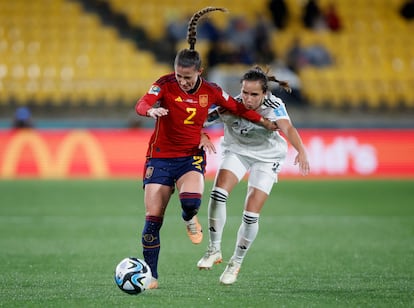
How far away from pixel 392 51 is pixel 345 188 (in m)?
8.35

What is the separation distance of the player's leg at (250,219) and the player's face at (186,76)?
125cm

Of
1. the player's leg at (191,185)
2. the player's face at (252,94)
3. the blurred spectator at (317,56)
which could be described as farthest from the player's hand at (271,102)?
the blurred spectator at (317,56)

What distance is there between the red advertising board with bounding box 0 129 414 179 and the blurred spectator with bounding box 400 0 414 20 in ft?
23.4

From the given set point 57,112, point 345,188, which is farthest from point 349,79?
point 57,112

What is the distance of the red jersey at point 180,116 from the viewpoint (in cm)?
738

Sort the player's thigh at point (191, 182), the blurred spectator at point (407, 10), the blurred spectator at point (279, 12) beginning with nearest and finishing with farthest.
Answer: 1. the player's thigh at point (191, 182)
2. the blurred spectator at point (279, 12)
3. the blurred spectator at point (407, 10)

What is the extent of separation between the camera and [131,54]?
76.3 ft

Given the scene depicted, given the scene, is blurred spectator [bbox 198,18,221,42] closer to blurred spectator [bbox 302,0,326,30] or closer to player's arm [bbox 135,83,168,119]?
blurred spectator [bbox 302,0,326,30]

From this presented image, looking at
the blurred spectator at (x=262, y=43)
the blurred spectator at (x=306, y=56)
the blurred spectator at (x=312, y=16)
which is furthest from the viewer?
the blurred spectator at (x=312, y=16)

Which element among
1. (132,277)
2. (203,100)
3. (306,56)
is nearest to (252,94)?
(203,100)

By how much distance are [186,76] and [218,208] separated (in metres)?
1.45

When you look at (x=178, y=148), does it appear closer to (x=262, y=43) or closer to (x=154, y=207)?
(x=154, y=207)

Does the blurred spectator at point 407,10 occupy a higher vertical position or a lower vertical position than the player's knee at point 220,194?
lower

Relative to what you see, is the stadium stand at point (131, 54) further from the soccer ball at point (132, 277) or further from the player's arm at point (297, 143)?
the soccer ball at point (132, 277)
